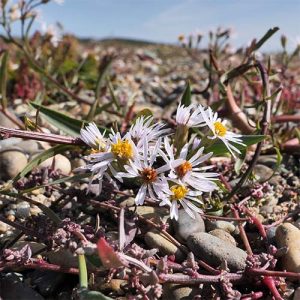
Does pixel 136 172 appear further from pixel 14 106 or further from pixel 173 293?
pixel 14 106

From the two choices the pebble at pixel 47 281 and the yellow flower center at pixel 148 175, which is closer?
the yellow flower center at pixel 148 175

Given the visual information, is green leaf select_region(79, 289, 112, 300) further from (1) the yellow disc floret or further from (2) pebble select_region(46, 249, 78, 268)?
(1) the yellow disc floret

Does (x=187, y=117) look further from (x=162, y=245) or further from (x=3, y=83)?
(x=3, y=83)

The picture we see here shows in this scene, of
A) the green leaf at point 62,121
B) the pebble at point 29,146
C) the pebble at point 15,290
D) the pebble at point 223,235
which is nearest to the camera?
the pebble at point 15,290

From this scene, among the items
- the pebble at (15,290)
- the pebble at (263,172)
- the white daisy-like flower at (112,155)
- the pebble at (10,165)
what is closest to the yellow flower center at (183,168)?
the white daisy-like flower at (112,155)

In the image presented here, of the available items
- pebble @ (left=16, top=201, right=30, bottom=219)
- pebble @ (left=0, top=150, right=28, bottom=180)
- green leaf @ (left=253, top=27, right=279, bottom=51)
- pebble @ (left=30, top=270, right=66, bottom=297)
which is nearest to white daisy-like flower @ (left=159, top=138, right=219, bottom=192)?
pebble @ (left=30, top=270, right=66, bottom=297)

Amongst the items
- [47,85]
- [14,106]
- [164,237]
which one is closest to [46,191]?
A: [164,237]

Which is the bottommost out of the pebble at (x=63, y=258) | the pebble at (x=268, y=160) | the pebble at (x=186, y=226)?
the pebble at (x=63, y=258)

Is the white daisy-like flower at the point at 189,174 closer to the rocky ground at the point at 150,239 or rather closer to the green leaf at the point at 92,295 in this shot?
the rocky ground at the point at 150,239
